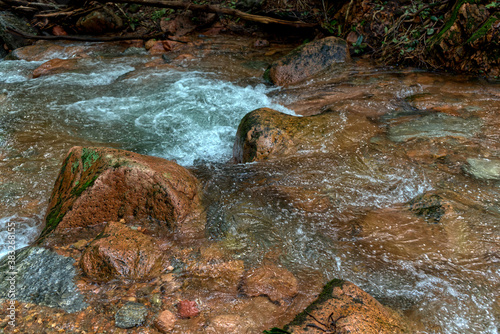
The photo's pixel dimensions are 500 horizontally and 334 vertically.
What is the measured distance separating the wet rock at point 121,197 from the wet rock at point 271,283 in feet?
2.28

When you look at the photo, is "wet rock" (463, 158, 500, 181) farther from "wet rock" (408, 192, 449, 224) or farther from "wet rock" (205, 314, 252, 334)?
"wet rock" (205, 314, 252, 334)

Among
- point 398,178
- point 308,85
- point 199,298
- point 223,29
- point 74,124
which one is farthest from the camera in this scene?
point 223,29

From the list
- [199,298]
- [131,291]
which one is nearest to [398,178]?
[199,298]

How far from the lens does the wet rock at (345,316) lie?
6.37 feet

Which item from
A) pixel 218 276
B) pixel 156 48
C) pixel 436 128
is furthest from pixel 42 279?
pixel 156 48

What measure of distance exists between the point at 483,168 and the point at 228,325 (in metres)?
3.13

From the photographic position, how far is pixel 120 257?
8.44ft

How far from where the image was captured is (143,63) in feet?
25.2

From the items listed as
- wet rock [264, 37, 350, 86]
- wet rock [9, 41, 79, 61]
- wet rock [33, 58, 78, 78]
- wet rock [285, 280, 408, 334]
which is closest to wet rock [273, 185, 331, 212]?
wet rock [285, 280, 408, 334]

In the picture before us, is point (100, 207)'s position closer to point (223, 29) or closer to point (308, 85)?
point (308, 85)

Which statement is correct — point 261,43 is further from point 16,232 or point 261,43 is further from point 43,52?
point 16,232

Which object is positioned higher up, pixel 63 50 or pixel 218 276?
pixel 63 50

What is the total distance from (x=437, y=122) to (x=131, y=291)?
13.5 ft

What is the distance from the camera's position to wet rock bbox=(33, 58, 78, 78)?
710 cm
